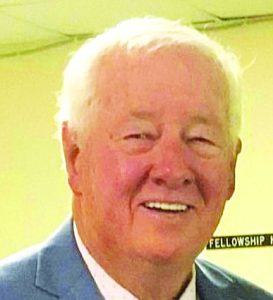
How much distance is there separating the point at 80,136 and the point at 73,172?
65mm

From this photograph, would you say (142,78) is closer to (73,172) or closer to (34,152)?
(73,172)

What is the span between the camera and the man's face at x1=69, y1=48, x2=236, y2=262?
1441mm

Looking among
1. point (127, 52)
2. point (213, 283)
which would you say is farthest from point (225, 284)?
point (127, 52)

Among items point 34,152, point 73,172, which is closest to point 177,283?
point 73,172

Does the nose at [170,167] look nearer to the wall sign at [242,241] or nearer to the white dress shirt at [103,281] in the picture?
the white dress shirt at [103,281]

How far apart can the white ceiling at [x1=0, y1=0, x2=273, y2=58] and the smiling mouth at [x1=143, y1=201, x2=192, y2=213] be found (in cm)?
222

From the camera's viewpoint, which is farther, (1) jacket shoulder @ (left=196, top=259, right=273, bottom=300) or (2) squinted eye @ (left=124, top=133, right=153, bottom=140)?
(1) jacket shoulder @ (left=196, top=259, right=273, bottom=300)

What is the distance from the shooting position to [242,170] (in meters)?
3.99

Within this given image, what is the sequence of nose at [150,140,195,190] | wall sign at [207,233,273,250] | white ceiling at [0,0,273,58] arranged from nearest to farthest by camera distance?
nose at [150,140,195,190]
white ceiling at [0,0,273,58]
wall sign at [207,233,273,250]

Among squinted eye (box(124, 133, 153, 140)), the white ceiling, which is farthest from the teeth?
the white ceiling

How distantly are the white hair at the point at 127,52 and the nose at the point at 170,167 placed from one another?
146 millimetres

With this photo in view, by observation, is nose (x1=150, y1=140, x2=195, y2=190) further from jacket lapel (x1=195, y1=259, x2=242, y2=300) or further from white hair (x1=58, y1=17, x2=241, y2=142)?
jacket lapel (x1=195, y1=259, x2=242, y2=300)

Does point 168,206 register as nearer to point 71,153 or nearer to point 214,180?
point 214,180

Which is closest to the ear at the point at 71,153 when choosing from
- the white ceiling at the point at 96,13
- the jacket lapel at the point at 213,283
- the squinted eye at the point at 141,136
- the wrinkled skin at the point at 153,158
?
the wrinkled skin at the point at 153,158
